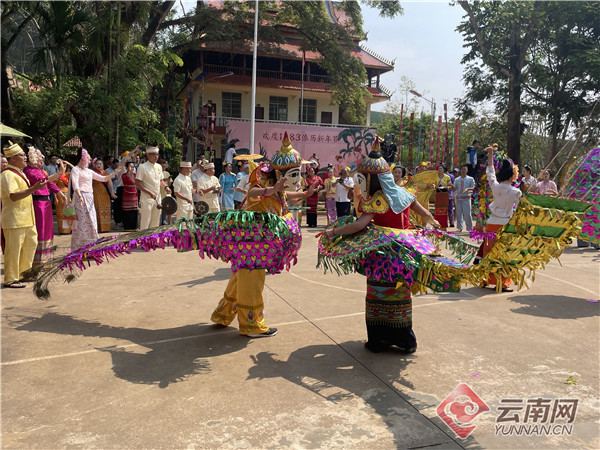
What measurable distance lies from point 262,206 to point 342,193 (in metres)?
7.41

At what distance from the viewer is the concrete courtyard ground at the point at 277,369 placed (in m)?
2.79

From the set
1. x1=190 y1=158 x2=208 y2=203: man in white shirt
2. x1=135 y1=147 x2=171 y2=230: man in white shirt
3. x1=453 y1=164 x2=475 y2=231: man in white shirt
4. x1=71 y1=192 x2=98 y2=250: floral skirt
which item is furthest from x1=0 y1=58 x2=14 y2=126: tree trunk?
x1=453 y1=164 x2=475 y2=231: man in white shirt

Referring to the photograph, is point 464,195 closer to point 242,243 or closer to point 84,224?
point 84,224

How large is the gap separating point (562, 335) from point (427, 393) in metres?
2.09

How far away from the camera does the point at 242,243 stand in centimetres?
403

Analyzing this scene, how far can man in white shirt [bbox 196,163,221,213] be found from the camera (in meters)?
9.07

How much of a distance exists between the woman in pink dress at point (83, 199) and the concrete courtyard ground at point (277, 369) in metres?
1.74

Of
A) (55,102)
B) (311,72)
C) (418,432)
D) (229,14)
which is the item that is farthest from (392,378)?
(311,72)

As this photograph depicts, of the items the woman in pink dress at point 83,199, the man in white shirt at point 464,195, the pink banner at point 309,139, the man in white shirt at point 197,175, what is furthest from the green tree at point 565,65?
the woman in pink dress at point 83,199

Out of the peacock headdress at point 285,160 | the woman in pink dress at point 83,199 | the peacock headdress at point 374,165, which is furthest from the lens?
the woman in pink dress at point 83,199

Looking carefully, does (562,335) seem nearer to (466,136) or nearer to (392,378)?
(392,378)

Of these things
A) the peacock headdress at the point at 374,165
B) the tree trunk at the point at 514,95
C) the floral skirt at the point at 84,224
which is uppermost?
the tree trunk at the point at 514,95

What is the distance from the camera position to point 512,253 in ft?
10.1

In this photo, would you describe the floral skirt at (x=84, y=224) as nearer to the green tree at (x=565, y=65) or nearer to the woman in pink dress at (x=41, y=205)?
the woman in pink dress at (x=41, y=205)
